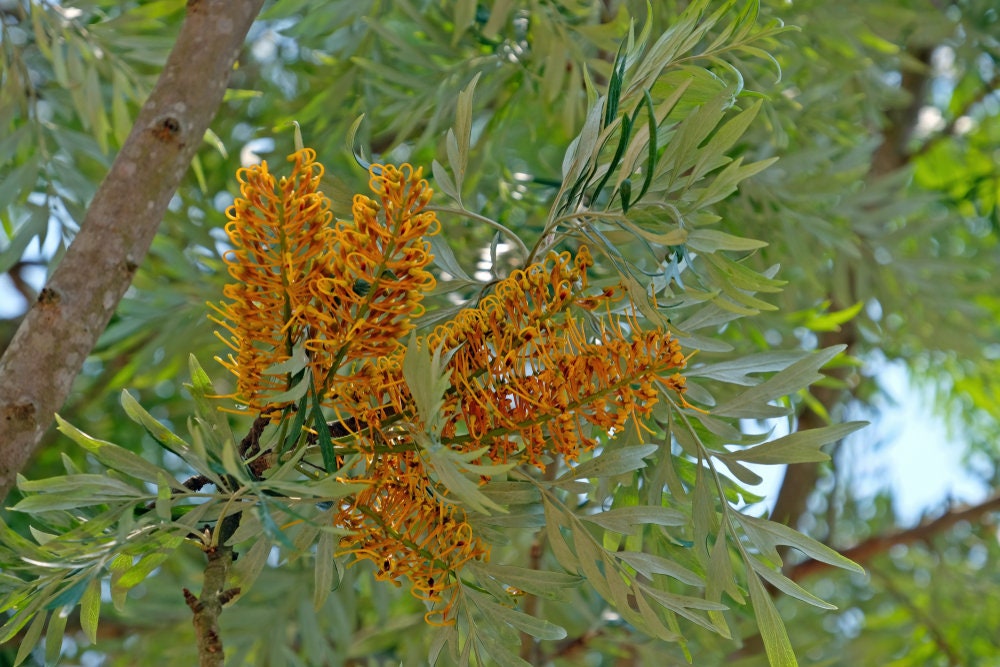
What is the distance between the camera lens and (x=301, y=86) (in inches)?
54.8

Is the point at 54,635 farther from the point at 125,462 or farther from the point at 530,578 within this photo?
the point at 530,578

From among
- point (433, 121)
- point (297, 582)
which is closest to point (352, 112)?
point (433, 121)

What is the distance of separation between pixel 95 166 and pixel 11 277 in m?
0.19

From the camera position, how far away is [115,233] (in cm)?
50

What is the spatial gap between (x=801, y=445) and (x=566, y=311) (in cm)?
13

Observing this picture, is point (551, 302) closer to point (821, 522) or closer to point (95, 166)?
point (95, 166)

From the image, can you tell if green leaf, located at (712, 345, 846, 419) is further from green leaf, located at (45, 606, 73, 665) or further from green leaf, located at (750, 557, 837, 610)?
green leaf, located at (45, 606, 73, 665)

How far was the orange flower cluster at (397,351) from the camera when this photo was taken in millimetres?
384

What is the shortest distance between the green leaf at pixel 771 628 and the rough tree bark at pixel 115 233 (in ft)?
1.07

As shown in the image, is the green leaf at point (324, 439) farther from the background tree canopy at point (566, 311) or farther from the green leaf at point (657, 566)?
the green leaf at point (657, 566)

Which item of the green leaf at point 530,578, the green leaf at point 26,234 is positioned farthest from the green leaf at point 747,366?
the green leaf at point 26,234

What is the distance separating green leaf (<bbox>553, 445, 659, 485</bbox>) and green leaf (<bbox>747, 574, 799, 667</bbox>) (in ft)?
0.28

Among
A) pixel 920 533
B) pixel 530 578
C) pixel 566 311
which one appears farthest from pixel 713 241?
pixel 920 533

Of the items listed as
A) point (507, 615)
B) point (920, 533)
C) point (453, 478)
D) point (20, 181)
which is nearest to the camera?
point (453, 478)
